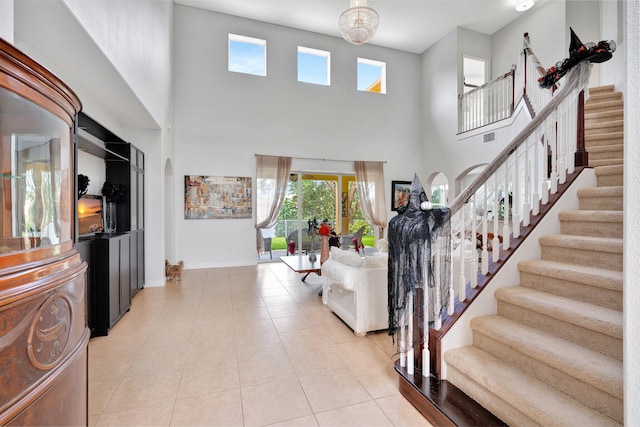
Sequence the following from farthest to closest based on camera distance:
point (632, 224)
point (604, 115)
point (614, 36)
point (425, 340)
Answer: point (614, 36)
point (604, 115)
point (425, 340)
point (632, 224)

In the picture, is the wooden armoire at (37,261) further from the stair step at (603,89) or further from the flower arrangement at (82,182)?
the stair step at (603,89)

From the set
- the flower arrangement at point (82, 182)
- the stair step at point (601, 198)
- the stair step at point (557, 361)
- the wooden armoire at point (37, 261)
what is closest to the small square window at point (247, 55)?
the flower arrangement at point (82, 182)

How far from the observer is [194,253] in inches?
262

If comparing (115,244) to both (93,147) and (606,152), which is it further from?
(606,152)

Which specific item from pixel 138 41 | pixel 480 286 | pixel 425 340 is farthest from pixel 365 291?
pixel 138 41

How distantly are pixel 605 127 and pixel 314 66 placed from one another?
6.17 metres

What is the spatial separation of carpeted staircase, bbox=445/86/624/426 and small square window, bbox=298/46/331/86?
257 inches

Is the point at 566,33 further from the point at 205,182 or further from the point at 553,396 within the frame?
the point at 205,182

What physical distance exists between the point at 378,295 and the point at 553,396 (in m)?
1.69

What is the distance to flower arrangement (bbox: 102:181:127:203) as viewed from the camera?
13.2 feet

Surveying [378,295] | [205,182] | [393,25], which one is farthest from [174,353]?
[393,25]

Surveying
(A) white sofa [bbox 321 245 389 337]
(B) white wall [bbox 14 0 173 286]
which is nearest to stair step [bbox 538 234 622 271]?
(A) white sofa [bbox 321 245 389 337]

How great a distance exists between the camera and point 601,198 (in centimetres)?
246

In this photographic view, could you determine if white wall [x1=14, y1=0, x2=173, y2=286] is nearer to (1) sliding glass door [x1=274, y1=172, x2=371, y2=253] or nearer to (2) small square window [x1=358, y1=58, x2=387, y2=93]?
(1) sliding glass door [x1=274, y1=172, x2=371, y2=253]
